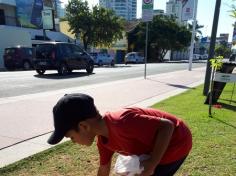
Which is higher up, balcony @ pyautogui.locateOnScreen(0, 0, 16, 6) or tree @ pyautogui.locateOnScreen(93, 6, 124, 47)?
balcony @ pyautogui.locateOnScreen(0, 0, 16, 6)

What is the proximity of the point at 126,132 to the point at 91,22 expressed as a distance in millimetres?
42455

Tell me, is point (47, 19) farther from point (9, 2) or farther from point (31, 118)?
point (31, 118)

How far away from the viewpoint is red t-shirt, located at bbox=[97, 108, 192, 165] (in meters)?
2.08

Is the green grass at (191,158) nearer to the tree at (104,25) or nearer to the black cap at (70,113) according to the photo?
the black cap at (70,113)

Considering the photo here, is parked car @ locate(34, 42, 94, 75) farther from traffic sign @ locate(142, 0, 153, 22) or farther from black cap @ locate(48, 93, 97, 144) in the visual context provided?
black cap @ locate(48, 93, 97, 144)

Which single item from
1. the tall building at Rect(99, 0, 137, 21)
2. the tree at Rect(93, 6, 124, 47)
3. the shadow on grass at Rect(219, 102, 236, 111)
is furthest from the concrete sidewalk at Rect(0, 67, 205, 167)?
the tall building at Rect(99, 0, 137, 21)

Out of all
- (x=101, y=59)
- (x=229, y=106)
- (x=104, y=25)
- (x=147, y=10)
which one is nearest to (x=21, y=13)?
(x=104, y=25)

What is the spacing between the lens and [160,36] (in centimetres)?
5928

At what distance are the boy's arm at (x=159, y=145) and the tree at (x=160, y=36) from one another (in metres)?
56.6

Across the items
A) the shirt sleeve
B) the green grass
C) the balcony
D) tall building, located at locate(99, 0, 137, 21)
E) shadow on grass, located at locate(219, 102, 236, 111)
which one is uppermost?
tall building, located at locate(99, 0, 137, 21)

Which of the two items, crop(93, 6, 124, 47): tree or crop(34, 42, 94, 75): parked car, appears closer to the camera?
crop(34, 42, 94, 75): parked car

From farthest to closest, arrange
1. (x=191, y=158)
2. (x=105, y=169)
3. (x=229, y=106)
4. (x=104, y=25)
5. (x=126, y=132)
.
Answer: (x=104, y=25), (x=229, y=106), (x=191, y=158), (x=105, y=169), (x=126, y=132)

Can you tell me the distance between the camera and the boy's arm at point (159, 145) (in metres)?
2.13

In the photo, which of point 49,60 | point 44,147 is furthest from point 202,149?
point 49,60
